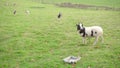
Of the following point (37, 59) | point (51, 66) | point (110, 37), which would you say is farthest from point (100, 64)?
point (110, 37)

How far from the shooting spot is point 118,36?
32.2 m

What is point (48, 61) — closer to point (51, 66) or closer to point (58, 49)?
point (51, 66)

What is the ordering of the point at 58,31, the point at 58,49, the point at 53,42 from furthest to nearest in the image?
the point at 58,31 → the point at 53,42 → the point at 58,49

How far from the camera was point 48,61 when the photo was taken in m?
21.7

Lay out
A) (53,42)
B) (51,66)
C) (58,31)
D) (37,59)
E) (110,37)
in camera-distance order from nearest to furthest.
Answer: (51,66) → (37,59) → (53,42) → (110,37) → (58,31)

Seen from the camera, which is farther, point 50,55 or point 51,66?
point 50,55

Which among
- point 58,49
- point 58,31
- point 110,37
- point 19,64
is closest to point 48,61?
point 19,64

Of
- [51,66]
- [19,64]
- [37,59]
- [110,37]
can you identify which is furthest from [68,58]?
[110,37]

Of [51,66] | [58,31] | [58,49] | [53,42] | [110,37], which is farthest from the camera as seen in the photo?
[58,31]

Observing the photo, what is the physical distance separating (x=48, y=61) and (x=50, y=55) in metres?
1.91

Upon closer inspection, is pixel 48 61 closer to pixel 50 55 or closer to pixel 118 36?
pixel 50 55

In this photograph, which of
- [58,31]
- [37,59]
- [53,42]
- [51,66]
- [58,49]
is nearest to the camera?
[51,66]

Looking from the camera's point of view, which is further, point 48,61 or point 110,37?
point 110,37

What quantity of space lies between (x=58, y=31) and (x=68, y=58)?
15.8 meters
